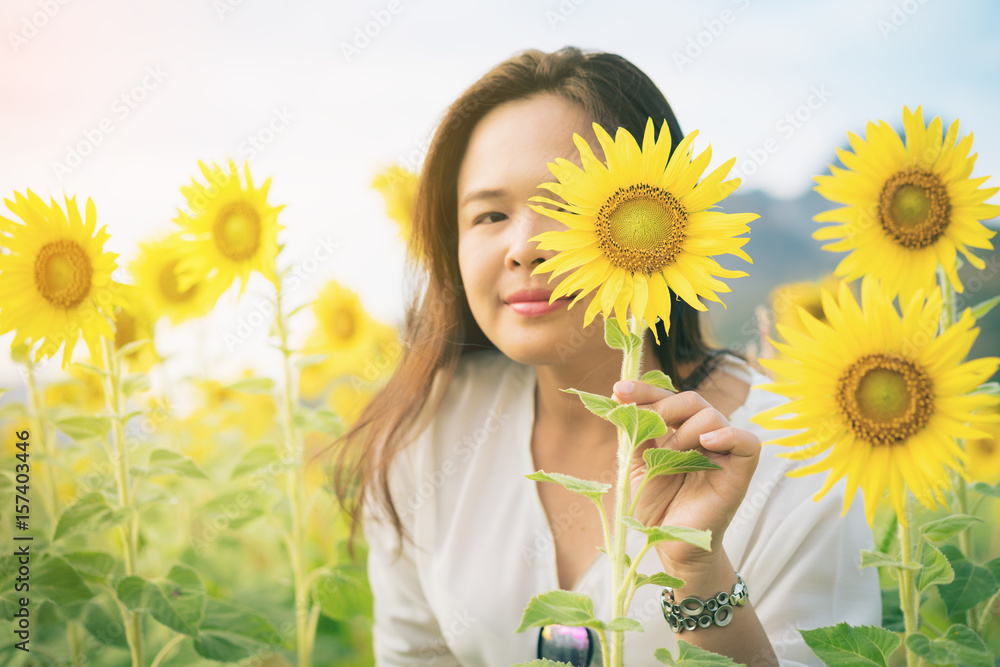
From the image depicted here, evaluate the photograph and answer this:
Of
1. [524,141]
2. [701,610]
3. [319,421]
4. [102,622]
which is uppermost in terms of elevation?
[524,141]

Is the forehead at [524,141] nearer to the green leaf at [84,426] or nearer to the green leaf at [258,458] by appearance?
the green leaf at [258,458]

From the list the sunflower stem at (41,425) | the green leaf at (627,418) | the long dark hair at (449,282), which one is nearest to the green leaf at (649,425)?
the green leaf at (627,418)

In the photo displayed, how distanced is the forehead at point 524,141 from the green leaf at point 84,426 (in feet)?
2.47

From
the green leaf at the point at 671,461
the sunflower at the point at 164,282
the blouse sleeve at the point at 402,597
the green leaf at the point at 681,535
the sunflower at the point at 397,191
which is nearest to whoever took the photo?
the green leaf at the point at 681,535

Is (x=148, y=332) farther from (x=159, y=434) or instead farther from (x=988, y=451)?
(x=988, y=451)

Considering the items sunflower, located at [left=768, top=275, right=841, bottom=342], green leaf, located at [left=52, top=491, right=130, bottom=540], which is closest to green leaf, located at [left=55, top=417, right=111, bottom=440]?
green leaf, located at [left=52, top=491, right=130, bottom=540]

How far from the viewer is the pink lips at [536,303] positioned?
45.9 inches

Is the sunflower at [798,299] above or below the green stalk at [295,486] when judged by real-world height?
above

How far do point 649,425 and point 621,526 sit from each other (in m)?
0.12

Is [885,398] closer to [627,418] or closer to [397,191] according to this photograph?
[627,418]

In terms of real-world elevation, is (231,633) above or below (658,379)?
below

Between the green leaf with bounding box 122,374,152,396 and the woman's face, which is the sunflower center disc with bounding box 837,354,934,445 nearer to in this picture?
the woman's face

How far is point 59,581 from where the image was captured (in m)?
1.13

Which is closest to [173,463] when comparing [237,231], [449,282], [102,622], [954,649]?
[102,622]
